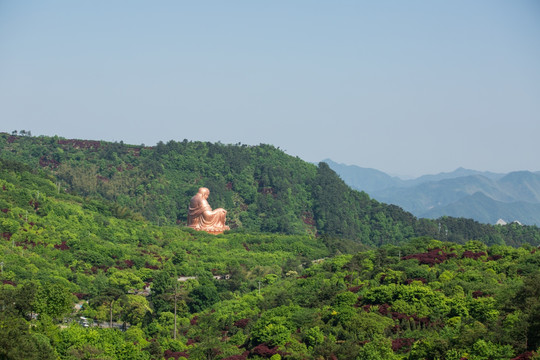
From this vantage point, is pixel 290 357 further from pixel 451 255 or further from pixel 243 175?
pixel 243 175

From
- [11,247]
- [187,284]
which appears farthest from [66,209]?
[187,284]

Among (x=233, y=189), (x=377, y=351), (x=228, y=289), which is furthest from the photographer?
(x=233, y=189)

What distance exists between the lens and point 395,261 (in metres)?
47.9

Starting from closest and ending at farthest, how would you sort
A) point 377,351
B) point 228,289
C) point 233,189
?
point 377,351, point 228,289, point 233,189

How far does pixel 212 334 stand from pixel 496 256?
567 inches

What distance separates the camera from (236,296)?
5047cm

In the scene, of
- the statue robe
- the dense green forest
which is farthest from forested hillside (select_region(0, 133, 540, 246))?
the statue robe

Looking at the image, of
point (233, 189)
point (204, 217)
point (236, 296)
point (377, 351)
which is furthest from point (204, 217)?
point (377, 351)

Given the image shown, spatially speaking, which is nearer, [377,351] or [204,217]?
[377,351]

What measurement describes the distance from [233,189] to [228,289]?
4185 cm

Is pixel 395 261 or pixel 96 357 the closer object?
pixel 96 357

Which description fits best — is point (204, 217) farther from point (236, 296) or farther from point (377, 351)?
point (377, 351)

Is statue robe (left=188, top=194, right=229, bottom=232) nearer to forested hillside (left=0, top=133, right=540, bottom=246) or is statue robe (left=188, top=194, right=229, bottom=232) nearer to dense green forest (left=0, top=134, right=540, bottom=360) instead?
dense green forest (left=0, top=134, right=540, bottom=360)

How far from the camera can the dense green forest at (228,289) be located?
3534 cm
